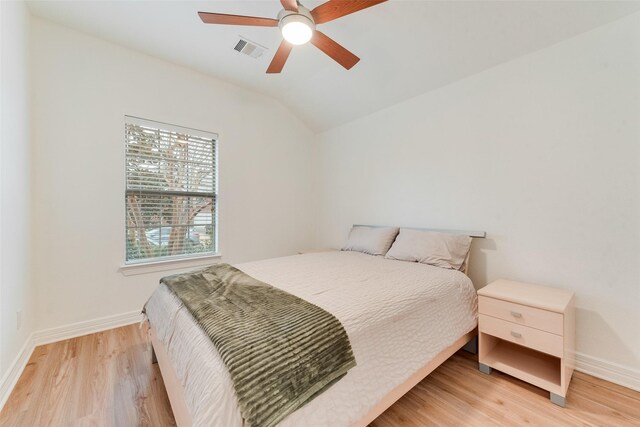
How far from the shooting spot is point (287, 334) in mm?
1102

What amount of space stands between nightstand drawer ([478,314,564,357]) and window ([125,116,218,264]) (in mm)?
2957

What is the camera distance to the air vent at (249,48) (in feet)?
8.28

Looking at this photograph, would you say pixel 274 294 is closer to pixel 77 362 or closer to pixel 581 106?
pixel 77 362

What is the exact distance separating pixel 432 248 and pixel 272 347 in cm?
184

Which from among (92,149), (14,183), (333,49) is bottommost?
(14,183)

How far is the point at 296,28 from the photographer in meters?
1.70

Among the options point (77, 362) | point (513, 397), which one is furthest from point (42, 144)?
point (513, 397)

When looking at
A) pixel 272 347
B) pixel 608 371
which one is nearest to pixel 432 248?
pixel 608 371

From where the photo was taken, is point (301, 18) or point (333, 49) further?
point (333, 49)

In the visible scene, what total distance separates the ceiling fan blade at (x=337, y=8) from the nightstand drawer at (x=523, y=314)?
2.03 meters

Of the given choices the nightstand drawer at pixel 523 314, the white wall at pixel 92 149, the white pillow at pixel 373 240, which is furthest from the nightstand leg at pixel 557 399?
the white wall at pixel 92 149

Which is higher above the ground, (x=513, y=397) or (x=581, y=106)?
(x=581, y=106)

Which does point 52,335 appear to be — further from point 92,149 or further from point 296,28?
point 296,28

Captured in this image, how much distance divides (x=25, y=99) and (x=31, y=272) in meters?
1.41
